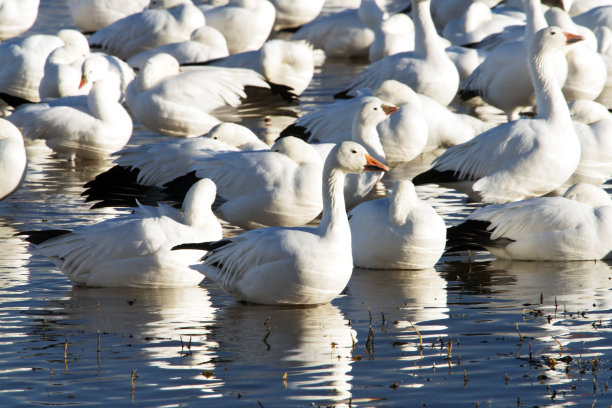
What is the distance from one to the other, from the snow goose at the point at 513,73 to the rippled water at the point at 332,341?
4.57 meters

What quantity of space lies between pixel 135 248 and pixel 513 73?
21.3 ft

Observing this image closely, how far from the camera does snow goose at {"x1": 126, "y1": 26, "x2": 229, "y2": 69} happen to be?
14039mm

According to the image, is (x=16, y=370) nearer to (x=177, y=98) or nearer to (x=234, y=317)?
(x=234, y=317)

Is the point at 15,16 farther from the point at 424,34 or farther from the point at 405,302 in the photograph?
the point at 405,302

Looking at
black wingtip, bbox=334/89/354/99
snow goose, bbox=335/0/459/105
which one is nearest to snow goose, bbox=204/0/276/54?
black wingtip, bbox=334/89/354/99

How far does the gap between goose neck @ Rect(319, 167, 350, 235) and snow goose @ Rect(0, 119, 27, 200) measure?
3.45 m

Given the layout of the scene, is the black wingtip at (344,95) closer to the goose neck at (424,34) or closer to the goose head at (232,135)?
the goose neck at (424,34)

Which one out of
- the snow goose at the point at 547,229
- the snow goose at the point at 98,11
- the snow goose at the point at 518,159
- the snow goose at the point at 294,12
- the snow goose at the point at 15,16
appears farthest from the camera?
the snow goose at the point at 294,12

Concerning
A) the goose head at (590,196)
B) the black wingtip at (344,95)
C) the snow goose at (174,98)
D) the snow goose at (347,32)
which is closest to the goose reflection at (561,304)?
the goose head at (590,196)

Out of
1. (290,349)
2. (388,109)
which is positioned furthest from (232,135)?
(290,349)

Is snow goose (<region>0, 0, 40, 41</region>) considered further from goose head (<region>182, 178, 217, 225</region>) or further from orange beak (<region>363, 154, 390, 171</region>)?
orange beak (<region>363, 154, 390, 171</region>)

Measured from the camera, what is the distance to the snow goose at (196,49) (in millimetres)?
14039

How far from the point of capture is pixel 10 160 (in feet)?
28.8

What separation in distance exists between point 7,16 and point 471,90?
789cm
